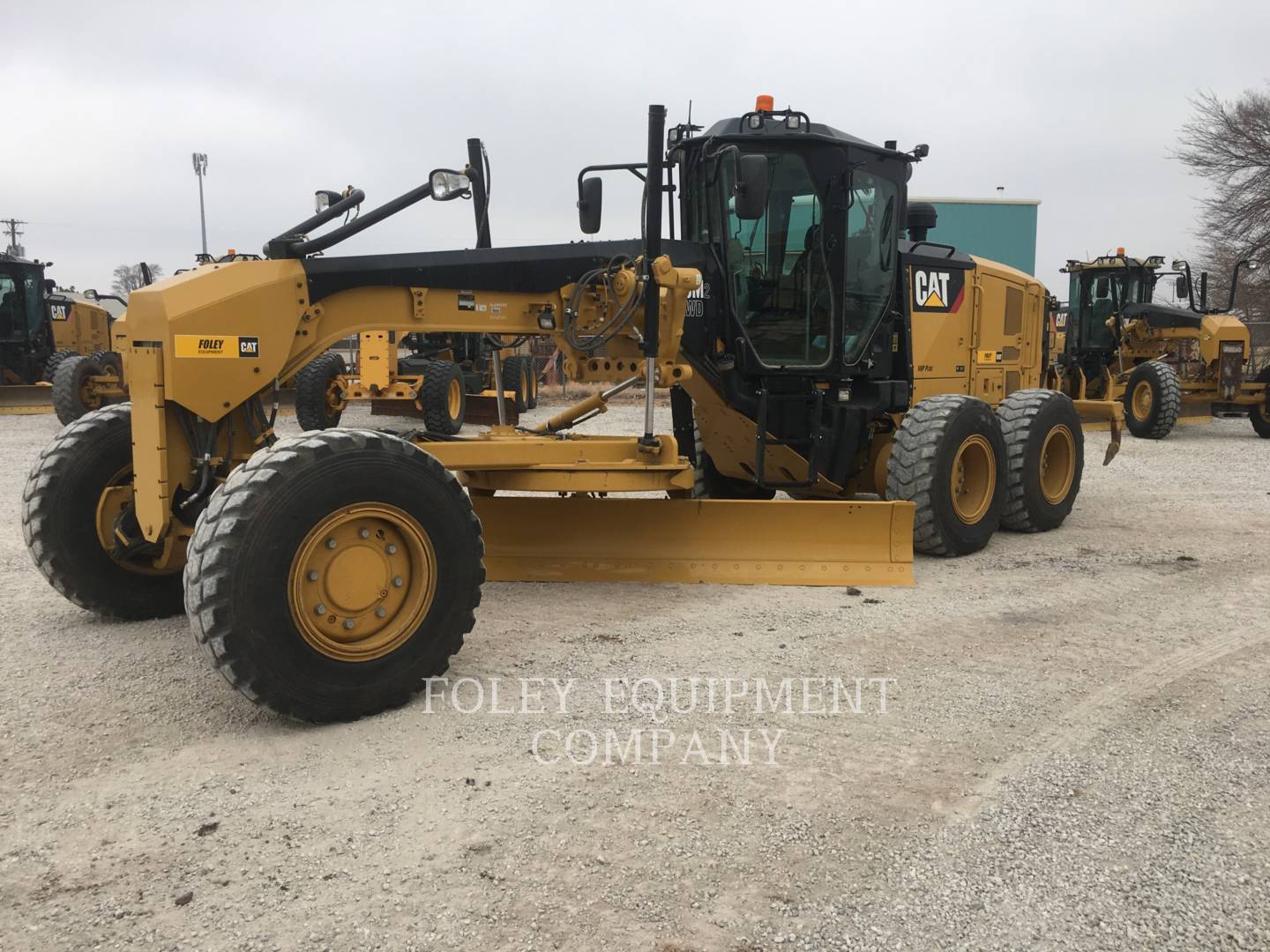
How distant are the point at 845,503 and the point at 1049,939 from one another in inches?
137

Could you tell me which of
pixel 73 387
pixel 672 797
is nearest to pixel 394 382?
pixel 73 387

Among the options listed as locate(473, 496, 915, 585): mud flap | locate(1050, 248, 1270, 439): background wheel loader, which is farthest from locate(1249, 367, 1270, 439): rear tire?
locate(473, 496, 915, 585): mud flap

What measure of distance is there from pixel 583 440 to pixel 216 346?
1.99 m

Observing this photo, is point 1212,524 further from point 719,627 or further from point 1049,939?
point 1049,939

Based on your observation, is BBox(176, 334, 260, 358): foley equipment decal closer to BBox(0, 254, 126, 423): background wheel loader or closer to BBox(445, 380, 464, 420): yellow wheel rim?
BBox(445, 380, 464, 420): yellow wheel rim

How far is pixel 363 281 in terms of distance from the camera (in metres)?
4.80

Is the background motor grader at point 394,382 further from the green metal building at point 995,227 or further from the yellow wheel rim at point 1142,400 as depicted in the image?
the green metal building at point 995,227

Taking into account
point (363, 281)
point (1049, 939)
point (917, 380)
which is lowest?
point (1049, 939)

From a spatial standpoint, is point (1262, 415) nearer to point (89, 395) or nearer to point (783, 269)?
point (783, 269)

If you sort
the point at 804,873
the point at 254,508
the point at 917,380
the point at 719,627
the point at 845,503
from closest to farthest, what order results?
1. the point at 804,873
2. the point at 254,508
3. the point at 719,627
4. the point at 845,503
5. the point at 917,380

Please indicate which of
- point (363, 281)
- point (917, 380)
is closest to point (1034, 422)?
point (917, 380)

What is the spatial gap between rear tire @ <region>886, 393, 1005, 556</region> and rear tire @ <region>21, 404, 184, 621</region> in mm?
4309

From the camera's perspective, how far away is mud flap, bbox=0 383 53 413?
1758cm

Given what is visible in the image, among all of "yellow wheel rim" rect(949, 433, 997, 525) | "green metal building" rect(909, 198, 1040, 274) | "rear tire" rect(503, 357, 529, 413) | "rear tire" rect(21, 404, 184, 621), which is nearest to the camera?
"rear tire" rect(21, 404, 184, 621)
